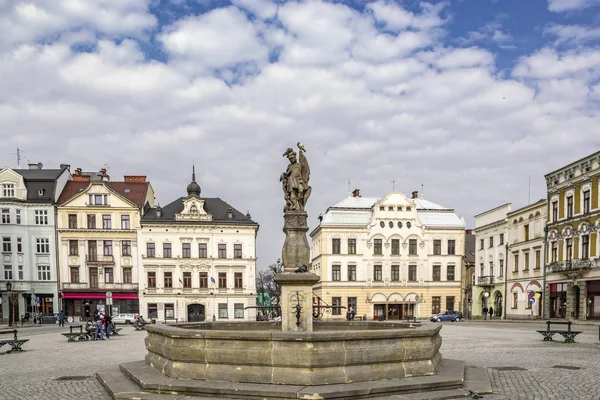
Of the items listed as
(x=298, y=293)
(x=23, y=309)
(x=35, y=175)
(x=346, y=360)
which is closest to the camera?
(x=346, y=360)

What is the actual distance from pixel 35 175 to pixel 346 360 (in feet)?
168

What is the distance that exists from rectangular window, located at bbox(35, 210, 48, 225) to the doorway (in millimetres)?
16400

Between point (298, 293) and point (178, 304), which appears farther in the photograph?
point (178, 304)

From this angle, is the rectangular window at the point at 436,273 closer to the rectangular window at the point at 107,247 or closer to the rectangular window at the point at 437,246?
the rectangular window at the point at 437,246

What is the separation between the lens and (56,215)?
49500 millimetres

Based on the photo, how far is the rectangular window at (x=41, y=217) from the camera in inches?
1948

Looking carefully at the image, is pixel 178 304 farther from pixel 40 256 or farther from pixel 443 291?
pixel 443 291

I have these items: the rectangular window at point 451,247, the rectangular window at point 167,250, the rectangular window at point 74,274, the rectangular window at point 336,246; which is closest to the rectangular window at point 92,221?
the rectangular window at point 74,274

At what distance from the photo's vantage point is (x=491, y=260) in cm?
5012

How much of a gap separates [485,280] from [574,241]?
13.2 m

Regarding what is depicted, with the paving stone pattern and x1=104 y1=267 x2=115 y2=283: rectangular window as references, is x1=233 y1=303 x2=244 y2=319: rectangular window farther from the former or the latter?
the paving stone pattern

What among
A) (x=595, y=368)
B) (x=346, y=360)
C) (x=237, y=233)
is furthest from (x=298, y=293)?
(x=237, y=233)

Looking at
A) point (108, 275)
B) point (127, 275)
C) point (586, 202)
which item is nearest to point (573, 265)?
point (586, 202)

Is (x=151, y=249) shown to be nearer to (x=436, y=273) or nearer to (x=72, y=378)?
(x=436, y=273)
